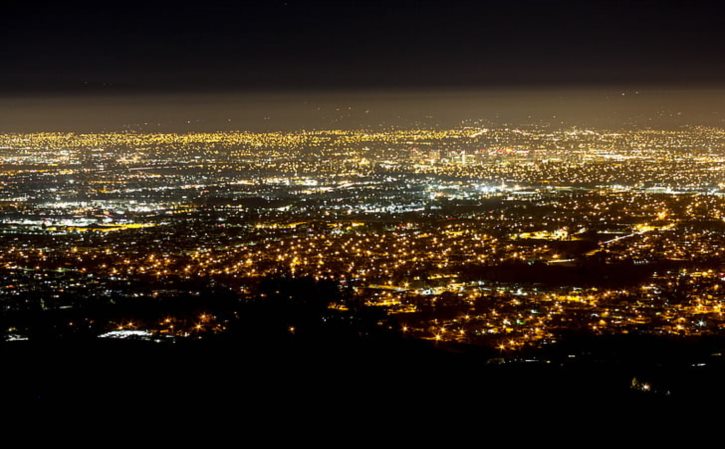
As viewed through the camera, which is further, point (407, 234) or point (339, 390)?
point (407, 234)

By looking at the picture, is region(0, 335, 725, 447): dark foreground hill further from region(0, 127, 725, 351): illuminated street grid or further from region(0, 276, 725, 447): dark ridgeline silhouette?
region(0, 127, 725, 351): illuminated street grid

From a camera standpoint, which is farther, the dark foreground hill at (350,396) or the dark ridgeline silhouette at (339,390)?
the dark ridgeline silhouette at (339,390)

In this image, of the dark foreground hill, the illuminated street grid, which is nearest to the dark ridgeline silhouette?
the dark foreground hill

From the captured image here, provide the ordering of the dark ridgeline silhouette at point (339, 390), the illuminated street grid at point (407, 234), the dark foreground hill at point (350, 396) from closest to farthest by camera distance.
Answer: the dark foreground hill at point (350, 396) → the dark ridgeline silhouette at point (339, 390) → the illuminated street grid at point (407, 234)

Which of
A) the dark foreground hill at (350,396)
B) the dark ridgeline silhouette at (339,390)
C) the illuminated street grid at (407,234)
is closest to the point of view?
the dark foreground hill at (350,396)

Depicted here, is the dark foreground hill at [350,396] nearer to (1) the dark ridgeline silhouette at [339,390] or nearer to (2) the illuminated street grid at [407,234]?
(1) the dark ridgeline silhouette at [339,390]

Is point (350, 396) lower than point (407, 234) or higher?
higher

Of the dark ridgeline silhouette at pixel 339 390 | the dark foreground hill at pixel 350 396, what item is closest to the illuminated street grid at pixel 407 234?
the dark ridgeline silhouette at pixel 339 390

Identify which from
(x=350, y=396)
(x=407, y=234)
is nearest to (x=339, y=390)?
(x=350, y=396)

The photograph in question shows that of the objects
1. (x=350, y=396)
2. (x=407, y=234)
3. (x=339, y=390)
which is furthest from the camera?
(x=407, y=234)

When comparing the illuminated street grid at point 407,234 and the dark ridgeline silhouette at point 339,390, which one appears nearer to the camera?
the dark ridgeline silhouette at point 339,390

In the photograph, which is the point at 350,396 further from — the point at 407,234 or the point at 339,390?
the point at 407,234
